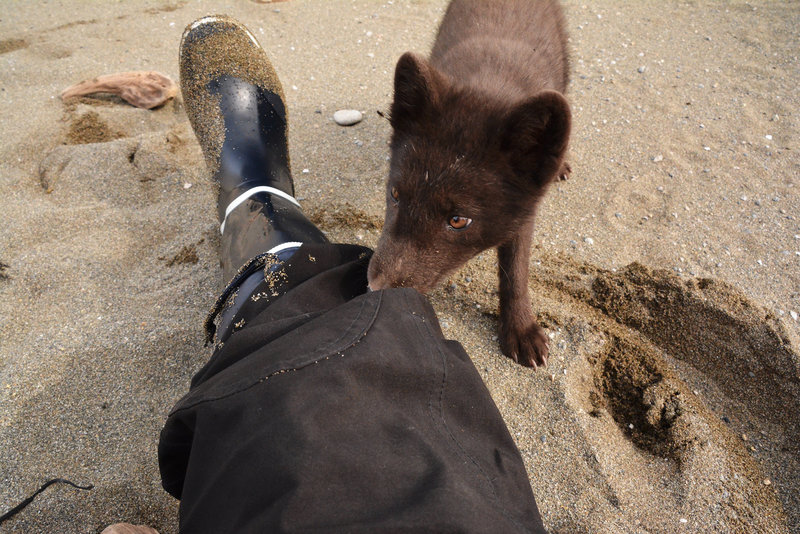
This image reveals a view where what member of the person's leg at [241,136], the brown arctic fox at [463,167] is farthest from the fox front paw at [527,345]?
the person's leg at [241,136]

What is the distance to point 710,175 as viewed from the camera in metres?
3.83

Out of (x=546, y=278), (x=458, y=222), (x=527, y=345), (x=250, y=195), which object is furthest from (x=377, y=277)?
(x=546, y=278)

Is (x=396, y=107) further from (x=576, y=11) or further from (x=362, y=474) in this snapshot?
(x=576, y=11)

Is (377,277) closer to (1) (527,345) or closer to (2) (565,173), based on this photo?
(1) (527,345)

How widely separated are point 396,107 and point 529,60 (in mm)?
1004

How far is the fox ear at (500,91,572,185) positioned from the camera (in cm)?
181

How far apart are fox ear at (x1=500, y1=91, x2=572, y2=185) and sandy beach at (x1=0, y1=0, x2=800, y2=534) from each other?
3.55 feet

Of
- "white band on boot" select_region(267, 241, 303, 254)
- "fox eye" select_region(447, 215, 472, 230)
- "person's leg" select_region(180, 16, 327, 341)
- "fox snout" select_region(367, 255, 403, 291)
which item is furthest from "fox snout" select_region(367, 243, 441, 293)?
"person's leg" select_region(180, 16, 327, 341)

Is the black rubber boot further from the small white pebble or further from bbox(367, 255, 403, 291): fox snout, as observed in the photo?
the small white pebble

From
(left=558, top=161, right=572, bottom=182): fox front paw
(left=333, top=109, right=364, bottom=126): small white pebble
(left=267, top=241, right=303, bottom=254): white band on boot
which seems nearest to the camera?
(left=267, top=241, right=303, bottom=254): white band on boot

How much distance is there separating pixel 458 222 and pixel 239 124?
1988mm

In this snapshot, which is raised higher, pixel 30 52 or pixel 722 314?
pixel 722 314

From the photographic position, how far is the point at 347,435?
4.17 feet

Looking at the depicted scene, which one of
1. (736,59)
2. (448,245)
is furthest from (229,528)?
(736,59)
